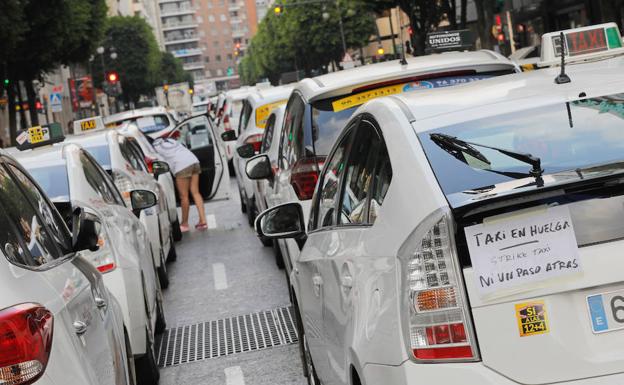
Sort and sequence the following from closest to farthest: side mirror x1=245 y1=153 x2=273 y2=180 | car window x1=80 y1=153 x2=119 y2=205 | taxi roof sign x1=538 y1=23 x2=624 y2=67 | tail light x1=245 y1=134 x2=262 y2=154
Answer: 1. taxi roof sign x1=538 y1=23 x2=624 y2=67
2. car window x1=80 y1=153 x2=119 y2=205
3. side mirror x1=245 y1=153 x2=273 y2=180
4. tail light x1=245 y1=134 x2=262 y2=154

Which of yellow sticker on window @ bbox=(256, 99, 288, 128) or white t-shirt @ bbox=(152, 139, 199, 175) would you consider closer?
white t-shirt @ bbox=(152, 139, 199, 175)

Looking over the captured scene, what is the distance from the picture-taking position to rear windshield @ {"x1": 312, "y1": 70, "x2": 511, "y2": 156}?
6.83 metres

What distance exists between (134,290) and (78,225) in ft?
7.77

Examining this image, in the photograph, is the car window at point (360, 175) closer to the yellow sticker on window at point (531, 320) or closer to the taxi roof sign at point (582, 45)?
the yellow sticker on window at point (531, 320)

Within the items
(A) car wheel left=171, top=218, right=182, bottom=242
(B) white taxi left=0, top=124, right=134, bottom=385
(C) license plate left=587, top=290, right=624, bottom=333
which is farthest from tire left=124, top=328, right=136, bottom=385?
(A) car wheel left=171, top=218, right=182, bottom=242

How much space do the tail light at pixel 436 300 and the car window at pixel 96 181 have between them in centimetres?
495

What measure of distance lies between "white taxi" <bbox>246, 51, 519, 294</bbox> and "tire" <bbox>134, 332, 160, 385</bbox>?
1.54 m

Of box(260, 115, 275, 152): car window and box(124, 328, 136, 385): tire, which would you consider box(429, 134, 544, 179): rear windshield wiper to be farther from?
box(260, 115, 275, 152): car window

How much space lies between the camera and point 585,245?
3.26 metres

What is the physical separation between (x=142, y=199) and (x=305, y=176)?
1961 mm

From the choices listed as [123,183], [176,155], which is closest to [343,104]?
[123,183]

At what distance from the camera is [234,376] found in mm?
7562

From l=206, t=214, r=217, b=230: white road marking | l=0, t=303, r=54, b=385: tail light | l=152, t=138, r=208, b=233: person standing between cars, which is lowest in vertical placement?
l=206, t=214, r=217, b=230: white road marking

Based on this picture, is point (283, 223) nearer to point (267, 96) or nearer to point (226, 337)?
point (226, 337)
